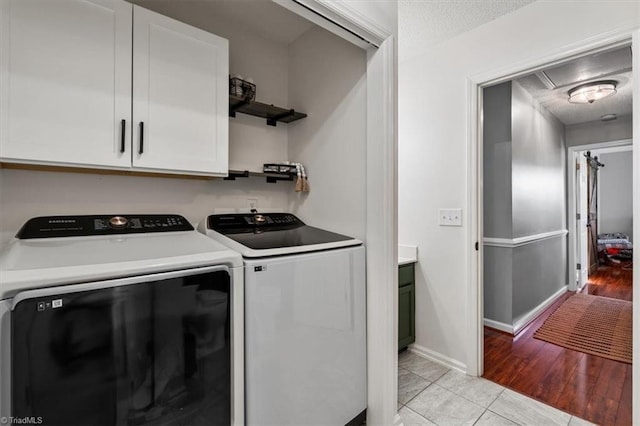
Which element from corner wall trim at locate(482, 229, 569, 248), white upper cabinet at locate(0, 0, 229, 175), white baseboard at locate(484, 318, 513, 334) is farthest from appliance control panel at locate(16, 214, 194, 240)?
white baseboard at locate(484, 318, 513, 334)

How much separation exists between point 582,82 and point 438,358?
9.84 ft

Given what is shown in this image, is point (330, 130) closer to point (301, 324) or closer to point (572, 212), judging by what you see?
point (301, 324)

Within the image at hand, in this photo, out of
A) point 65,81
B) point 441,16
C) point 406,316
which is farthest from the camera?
point 406,316

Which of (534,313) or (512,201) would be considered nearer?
(512,201)

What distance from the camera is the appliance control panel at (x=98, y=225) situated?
4.23ft

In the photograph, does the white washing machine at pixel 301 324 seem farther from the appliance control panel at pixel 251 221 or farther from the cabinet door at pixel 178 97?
the cabinet door at pixel 178 97

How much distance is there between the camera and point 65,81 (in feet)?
3.94

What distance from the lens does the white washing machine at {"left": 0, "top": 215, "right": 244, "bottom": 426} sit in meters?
0.87

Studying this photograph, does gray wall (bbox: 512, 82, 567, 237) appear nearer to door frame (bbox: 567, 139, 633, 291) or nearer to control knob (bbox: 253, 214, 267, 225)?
door frame (bbox: 567, 139, 633, 291)

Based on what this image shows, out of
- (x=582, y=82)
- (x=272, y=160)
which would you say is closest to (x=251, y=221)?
(x=272, y=160)

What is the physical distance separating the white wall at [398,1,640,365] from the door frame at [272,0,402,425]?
2.19 feet

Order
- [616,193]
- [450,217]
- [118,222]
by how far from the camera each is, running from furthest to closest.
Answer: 1. [616,193]
2. [450,217]
3. [118,222]

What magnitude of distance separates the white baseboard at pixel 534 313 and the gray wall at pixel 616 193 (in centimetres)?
464

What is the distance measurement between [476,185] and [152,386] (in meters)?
2.14
